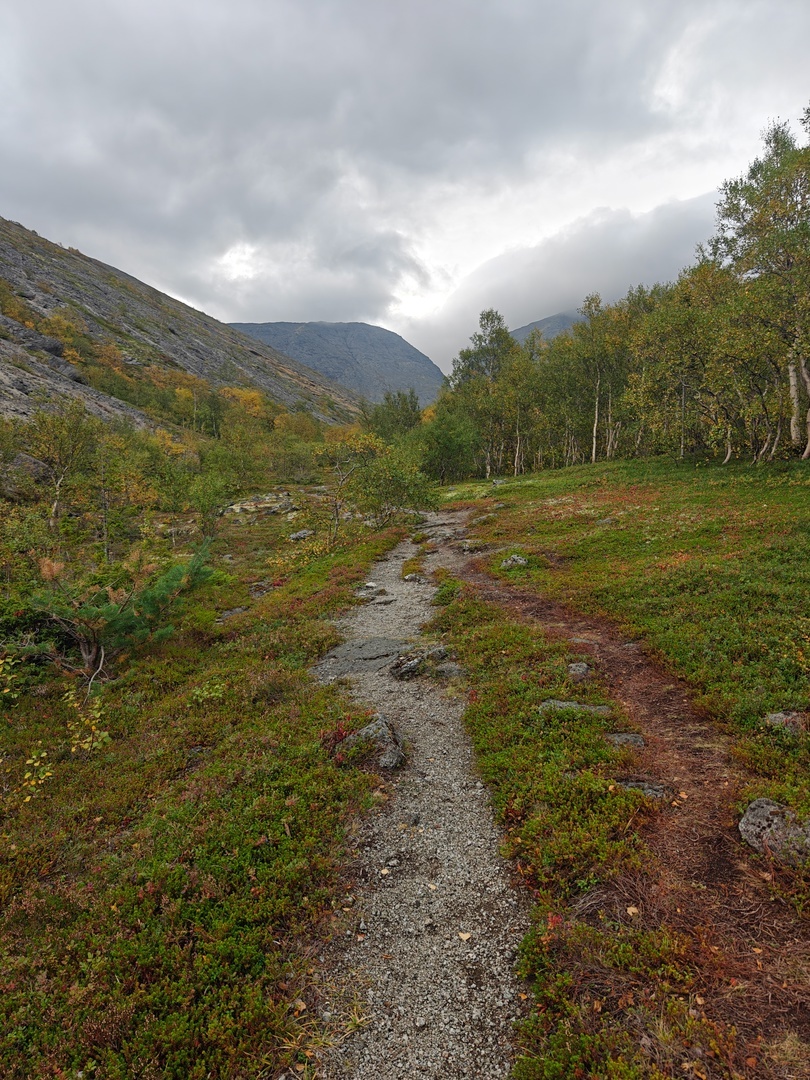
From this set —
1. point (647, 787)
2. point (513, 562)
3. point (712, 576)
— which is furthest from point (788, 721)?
point (513, 562)

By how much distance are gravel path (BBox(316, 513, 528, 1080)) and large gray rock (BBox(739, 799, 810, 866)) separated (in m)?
3.70

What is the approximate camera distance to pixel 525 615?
17953mm

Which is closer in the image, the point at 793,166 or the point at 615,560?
the point at 615,560

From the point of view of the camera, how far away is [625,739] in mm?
9891

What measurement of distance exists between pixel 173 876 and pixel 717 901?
819 centimetres

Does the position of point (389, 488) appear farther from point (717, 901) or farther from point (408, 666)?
point (717, 901)

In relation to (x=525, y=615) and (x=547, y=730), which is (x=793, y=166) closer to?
(x=525, y=615)

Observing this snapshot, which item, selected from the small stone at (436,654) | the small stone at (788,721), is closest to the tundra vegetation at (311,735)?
the small stone at (788,721)

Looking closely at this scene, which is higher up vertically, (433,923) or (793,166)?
(793,166)

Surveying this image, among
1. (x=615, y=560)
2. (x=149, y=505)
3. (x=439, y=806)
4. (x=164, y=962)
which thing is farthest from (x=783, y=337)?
(x=149, y=505)

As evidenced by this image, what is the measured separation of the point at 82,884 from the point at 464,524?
33289mm

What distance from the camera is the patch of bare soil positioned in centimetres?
474

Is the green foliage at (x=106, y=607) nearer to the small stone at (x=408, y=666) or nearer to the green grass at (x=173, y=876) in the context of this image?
the green grass at (x=173, y=876)

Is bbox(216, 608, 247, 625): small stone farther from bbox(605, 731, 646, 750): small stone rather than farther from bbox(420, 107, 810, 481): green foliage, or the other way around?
bbox(420, 107, 810, 481): green foliage
